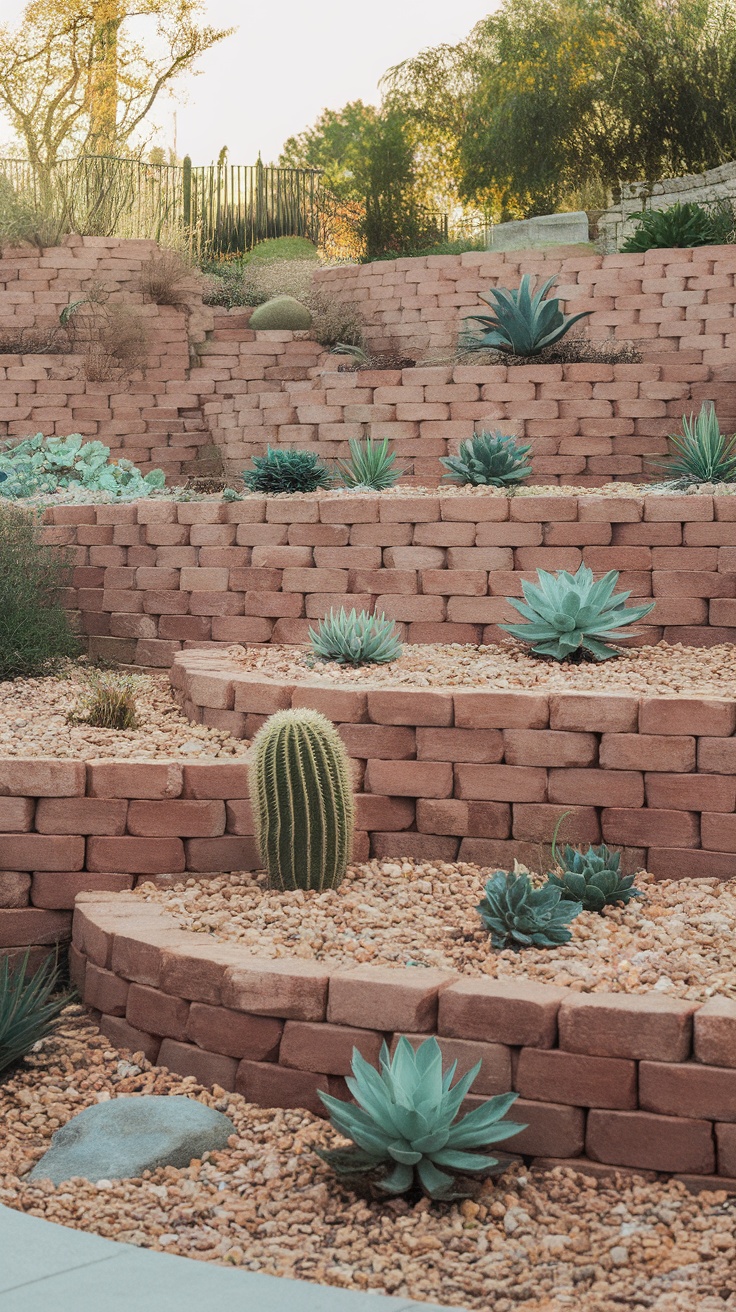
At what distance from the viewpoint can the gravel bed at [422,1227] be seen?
2756mm

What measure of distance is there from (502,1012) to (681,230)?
9783 mm

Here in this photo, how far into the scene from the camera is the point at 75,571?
757cm

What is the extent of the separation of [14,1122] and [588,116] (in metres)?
14.8

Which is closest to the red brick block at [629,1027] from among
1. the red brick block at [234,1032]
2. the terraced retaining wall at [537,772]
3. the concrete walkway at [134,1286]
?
the red brick block at [234,1032]

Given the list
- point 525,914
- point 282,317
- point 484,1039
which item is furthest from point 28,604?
point 282,317

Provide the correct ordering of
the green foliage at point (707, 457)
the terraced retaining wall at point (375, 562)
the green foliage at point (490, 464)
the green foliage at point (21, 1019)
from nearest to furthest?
the green foliage at point (21, 1019), the terraced retaining wall at point (375, 562), the green foliage at point (707, 457), the green foliage at point (490, 464)

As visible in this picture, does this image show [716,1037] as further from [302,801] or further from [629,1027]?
[302,801]

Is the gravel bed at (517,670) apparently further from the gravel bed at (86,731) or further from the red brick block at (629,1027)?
the red brick block at (629,1027)

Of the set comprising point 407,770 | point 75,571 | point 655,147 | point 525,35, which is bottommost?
point 407,770

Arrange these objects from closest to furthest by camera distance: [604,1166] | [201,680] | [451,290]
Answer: [604,1166], [201,680], [451,290]

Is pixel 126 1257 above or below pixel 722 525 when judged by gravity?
below

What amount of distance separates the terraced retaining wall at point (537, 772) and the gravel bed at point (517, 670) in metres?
0.21

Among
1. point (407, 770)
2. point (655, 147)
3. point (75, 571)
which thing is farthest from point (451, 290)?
point (407, 770)

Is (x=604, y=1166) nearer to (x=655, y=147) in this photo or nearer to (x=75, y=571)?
(x=75, y=571)
